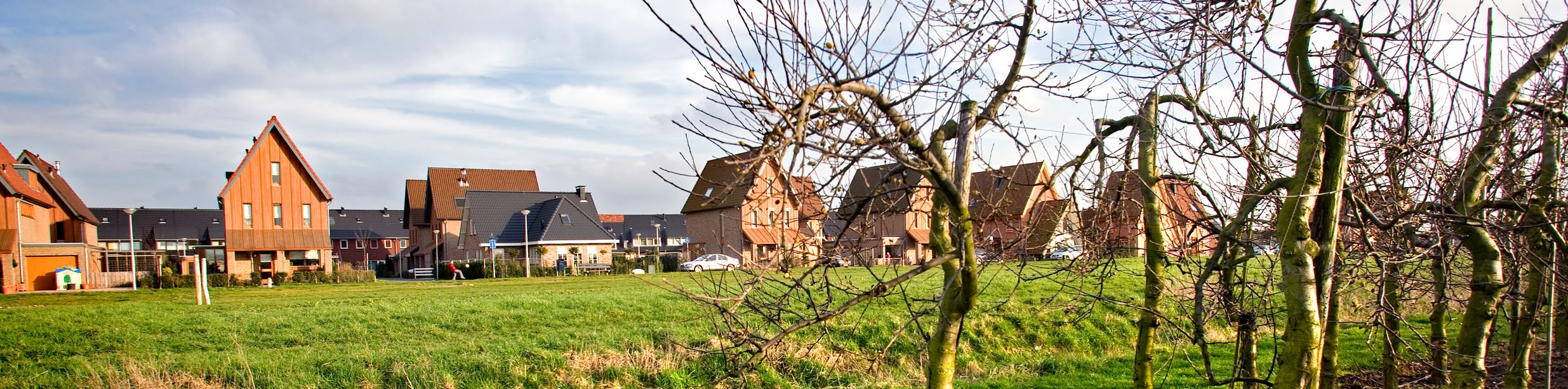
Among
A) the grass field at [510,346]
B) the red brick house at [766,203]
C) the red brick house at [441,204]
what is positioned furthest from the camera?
the red brick house at [441,204]

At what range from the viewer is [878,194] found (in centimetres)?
407

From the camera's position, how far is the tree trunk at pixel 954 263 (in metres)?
3.93

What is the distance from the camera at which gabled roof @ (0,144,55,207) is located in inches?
1167

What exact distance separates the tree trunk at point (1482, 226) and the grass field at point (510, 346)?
80.9 inches

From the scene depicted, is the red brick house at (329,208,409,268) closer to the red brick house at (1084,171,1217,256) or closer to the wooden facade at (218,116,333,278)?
the wooden facade at (218,116,333,278)

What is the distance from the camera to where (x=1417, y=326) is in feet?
44.3

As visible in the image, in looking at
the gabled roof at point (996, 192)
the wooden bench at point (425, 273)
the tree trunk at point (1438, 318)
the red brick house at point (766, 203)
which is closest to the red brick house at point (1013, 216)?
the gabled roof at point (996, 192)

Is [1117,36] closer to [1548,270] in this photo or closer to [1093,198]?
[1093,198]

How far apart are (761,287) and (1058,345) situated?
37.8 feet

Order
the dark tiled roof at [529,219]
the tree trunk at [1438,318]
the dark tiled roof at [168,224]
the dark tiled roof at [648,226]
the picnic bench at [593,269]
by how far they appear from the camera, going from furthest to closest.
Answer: the dark tiled roof at [648,226] → the dark tiled roof at [168,224] → the dark tiled roof at [529,219] → the picnic bench at [593,269] → the tree trunk at [1438,318]

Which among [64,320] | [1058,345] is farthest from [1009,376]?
[64,320]

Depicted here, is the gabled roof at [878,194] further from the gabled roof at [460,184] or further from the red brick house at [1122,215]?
the gabled roof at [460,184]

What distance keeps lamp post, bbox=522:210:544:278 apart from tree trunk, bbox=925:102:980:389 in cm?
3796

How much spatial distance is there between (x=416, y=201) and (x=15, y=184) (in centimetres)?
2741
